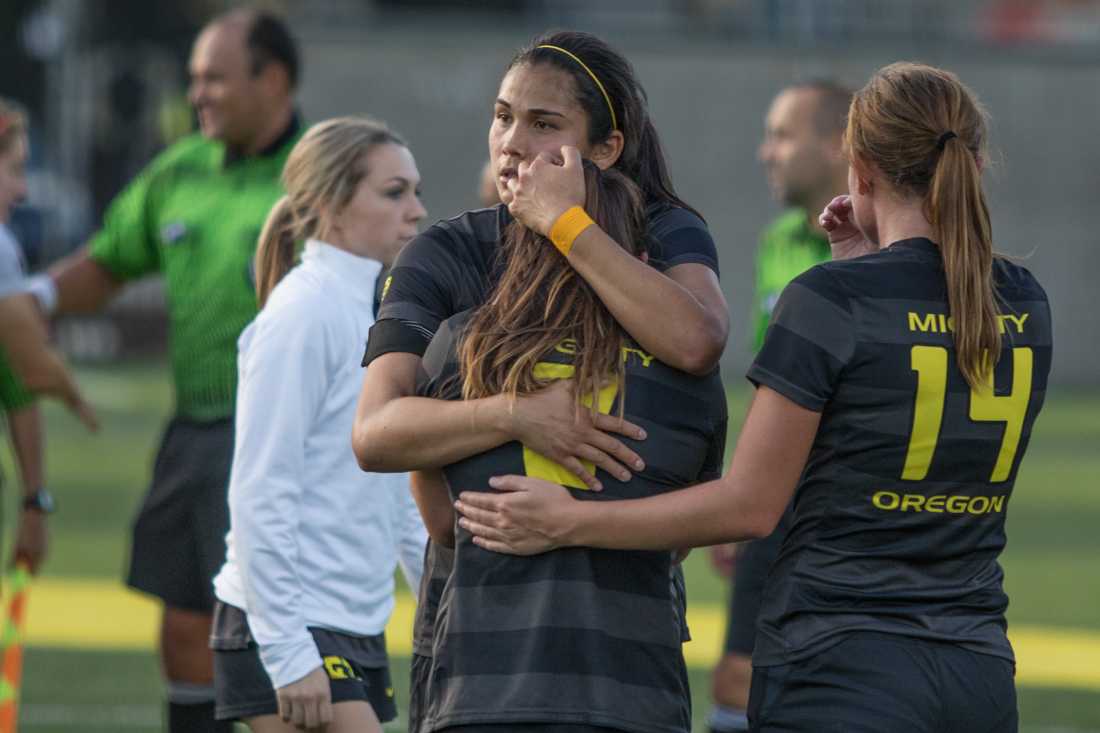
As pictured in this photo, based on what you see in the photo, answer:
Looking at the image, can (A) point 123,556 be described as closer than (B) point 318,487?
No

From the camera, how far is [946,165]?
3236 mm

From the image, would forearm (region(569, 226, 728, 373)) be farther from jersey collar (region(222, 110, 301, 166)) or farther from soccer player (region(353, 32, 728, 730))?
jersey collar (region(222, 110, 301, 166))

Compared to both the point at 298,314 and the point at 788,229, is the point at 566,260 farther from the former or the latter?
the point at 788,229

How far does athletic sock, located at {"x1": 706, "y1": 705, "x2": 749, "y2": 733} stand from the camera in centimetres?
597

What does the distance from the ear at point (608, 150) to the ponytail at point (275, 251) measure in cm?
143

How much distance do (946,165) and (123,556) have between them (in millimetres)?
10313

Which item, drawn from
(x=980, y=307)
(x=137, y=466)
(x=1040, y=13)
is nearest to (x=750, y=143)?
(x=1040, y=13)

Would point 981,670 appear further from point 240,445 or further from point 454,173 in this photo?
point 454,173

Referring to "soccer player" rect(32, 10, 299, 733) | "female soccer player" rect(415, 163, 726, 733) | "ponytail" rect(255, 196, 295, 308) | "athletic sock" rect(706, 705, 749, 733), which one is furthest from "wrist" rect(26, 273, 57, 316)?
"female soccer player" rect(415, 163, 726, 733)

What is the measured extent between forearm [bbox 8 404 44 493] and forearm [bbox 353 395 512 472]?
10.0ft

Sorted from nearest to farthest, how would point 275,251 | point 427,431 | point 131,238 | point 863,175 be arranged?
1. point 427,431
2. point 863,175
3. point 275,251
4. point 131,238

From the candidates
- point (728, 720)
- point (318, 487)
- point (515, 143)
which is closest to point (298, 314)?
point (318, 487)

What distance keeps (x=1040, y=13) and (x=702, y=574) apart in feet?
97.2

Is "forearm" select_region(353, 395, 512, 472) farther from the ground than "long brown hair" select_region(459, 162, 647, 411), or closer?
closer
